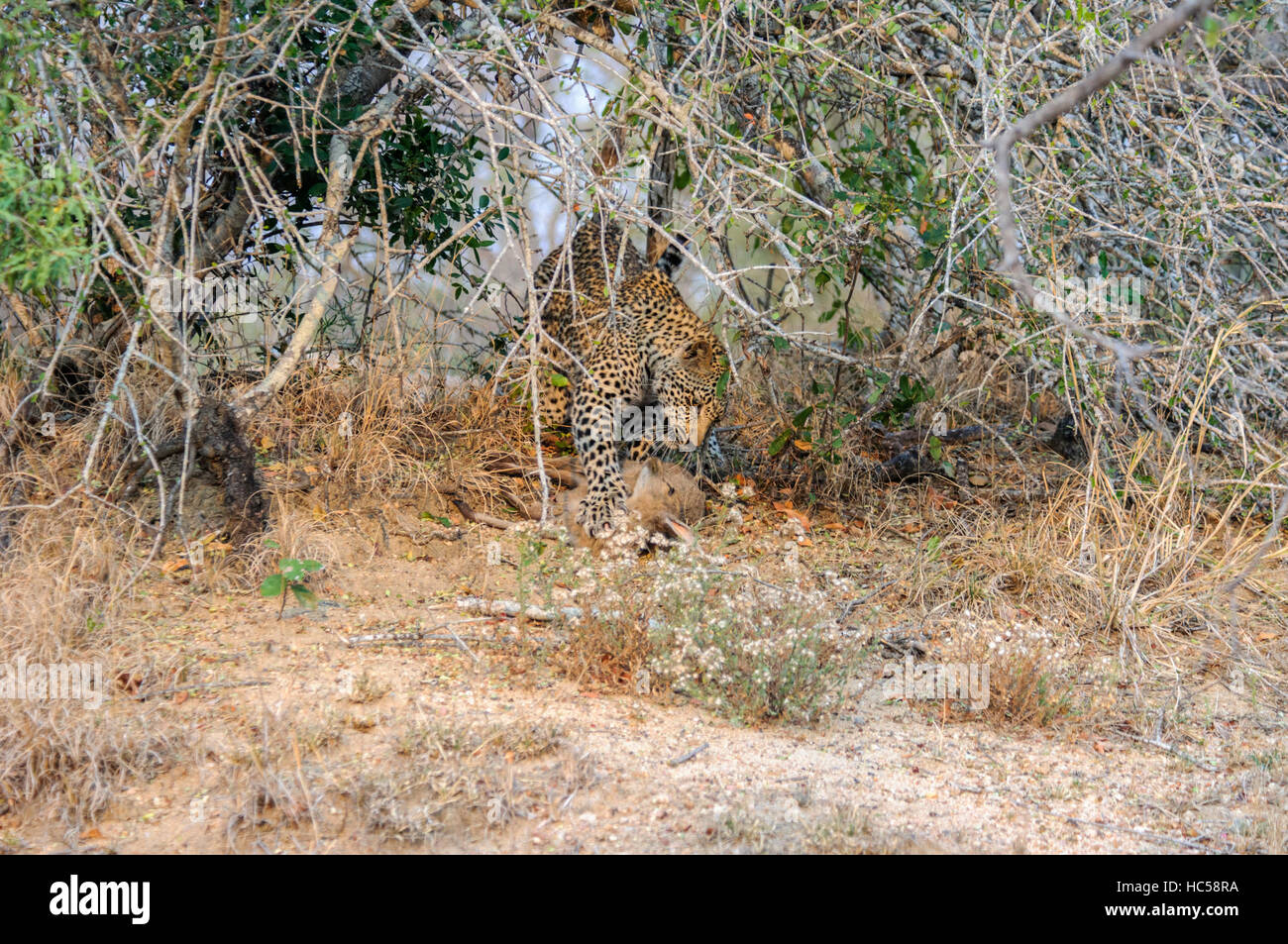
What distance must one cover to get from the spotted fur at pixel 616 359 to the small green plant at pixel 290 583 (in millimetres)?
1760

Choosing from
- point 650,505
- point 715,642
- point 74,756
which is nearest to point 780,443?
point 650,505

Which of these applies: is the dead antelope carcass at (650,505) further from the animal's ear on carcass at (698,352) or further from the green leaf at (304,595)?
the green leaf at (304,595)

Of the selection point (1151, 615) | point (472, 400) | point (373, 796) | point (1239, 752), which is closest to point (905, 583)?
point (1151, 615)

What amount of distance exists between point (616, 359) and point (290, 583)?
2.45 m

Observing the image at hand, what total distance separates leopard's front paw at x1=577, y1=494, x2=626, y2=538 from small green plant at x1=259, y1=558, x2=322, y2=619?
1.53 meters

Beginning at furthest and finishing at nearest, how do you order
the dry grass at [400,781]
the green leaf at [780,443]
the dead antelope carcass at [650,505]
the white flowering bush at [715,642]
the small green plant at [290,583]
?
the green leaf at [780,443]
the dead antelope carcass at [650,505]
the small green plant at [290,583]
the white flowering bush at [715,642]
the dry grass at [400,781]

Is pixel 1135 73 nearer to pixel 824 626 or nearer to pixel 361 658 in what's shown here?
pixel 824 626

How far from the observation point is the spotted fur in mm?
5922

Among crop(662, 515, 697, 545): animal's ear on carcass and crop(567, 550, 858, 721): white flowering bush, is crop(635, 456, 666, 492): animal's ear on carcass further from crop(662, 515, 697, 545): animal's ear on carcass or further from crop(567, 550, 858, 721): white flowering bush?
crop(567, 550, 858, 721): white flowering bush

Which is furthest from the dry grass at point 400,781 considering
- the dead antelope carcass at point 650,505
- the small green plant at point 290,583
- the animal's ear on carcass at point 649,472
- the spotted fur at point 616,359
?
the spotted fur at point 616,359

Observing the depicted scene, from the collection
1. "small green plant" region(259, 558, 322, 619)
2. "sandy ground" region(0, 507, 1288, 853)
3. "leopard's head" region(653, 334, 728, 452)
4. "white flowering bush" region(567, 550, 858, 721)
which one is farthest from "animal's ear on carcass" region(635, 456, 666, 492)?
"small green plant" region(259, 558, 322, 619)

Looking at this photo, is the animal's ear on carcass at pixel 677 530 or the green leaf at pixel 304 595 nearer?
the green leaf at pixel 304 595

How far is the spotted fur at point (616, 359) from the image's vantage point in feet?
19.4

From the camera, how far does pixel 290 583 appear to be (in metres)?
4.25
